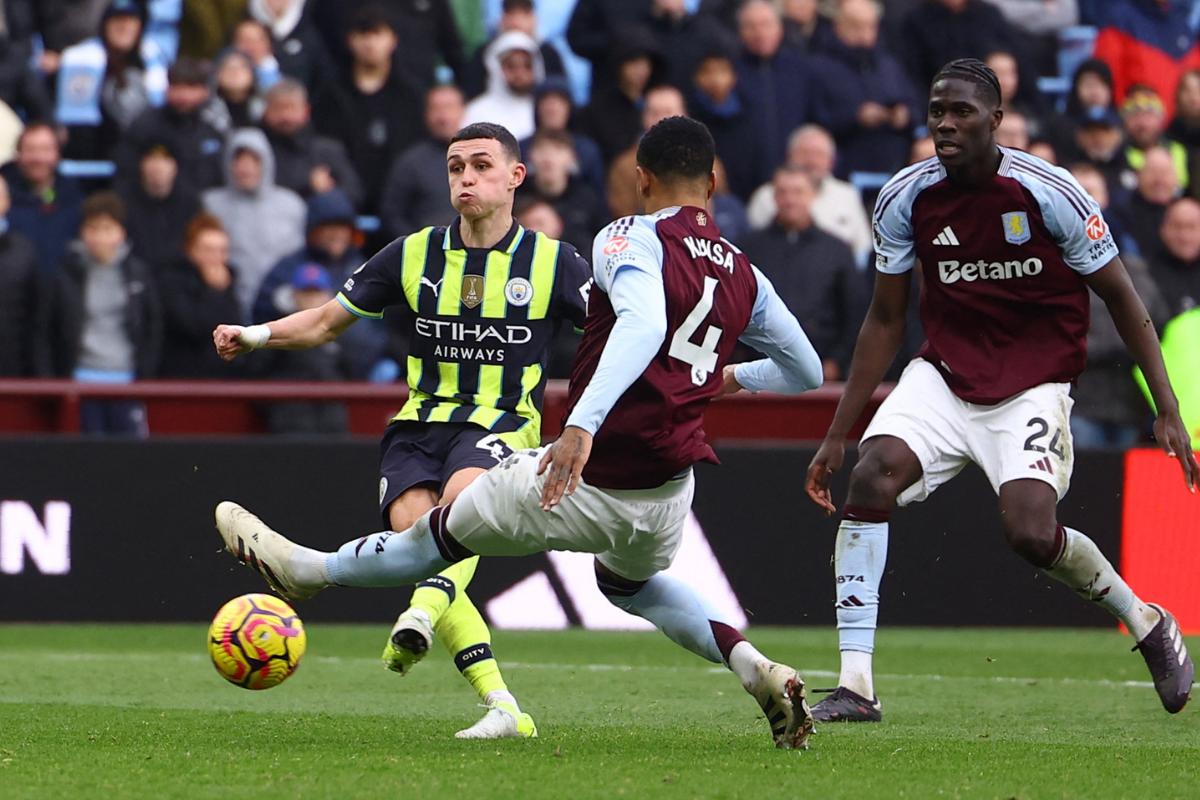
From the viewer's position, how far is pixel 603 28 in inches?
580

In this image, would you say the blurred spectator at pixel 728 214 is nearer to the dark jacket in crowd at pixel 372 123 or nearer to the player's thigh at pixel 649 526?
the dark jacket in crowd at pixel 372 123

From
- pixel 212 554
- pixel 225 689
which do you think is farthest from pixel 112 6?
pixel 225 689

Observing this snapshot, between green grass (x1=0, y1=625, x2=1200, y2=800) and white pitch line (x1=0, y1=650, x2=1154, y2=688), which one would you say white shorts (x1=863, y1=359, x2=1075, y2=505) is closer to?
green grass (x1=0, y1=625, x2=1200, y2=800)

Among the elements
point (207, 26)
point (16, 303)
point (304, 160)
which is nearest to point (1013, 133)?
point (304, 160)

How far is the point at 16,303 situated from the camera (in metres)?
12.0

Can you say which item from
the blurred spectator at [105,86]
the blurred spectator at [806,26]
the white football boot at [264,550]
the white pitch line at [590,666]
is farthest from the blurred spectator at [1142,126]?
the white football boot at [264,550]

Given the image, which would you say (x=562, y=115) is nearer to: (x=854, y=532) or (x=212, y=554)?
(x=212, y=554)

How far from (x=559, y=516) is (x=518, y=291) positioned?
126 cm

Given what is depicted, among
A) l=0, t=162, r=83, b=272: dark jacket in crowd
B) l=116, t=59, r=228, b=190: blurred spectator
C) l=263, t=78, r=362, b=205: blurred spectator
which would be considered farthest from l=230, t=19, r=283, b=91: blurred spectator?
l=0, t=162, r=83, b=272: dark jacket in crowd

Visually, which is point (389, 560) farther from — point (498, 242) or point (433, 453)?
point (498, 242)

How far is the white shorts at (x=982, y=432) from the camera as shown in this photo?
715 centimetres

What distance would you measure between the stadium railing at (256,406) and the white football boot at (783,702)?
5799 millimetres

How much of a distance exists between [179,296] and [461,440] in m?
5.75

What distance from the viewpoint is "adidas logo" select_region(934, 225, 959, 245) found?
723 cm
